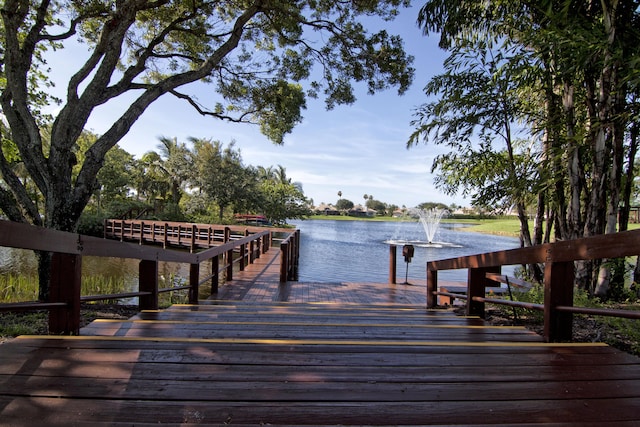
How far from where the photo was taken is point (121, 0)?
5938 mm

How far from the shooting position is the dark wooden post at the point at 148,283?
3365 mm

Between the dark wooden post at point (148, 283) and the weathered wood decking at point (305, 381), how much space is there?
0.95m

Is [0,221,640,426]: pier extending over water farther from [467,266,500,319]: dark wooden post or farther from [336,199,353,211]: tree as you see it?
[336,199,353,211]: tree

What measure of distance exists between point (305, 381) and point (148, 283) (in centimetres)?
245

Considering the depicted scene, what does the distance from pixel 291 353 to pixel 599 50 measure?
4688 mm

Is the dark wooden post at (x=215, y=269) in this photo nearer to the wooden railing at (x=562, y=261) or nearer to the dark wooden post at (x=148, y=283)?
the dark wooden post at (x=148, y=283)

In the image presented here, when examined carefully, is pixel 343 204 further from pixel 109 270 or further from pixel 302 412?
pixel 302 412

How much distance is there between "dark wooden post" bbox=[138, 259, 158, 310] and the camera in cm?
337

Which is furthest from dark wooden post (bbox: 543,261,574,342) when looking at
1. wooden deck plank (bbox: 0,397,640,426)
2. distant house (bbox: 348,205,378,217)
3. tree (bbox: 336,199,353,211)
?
tree (bbox: 336,199,353,211)

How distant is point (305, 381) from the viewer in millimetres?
1598

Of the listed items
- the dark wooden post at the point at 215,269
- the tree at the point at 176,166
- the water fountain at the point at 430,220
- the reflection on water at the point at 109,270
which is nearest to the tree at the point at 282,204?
the tree at the point at 176,166

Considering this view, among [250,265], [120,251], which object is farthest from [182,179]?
[120,251]

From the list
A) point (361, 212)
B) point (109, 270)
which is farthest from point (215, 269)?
point (361, 212)

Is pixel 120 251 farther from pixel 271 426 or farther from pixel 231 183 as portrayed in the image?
pixel 231 183
